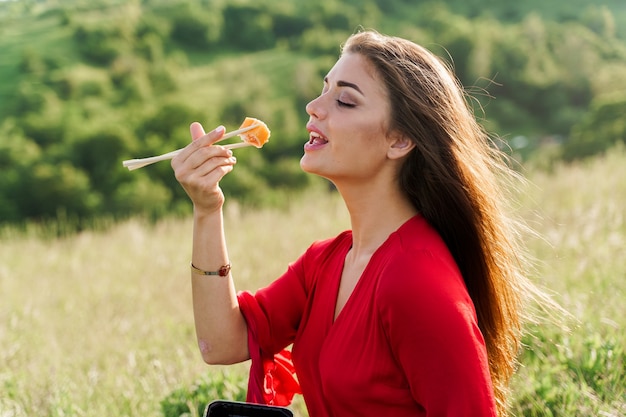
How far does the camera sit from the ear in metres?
2.34

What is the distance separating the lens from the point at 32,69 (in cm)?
4216

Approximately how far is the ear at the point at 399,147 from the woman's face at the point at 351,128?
0.06 ft

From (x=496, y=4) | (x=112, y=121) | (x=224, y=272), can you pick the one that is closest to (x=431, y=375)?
(x=224, y=272)

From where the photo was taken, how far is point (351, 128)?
7.61 ft

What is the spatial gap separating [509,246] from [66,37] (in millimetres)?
45215

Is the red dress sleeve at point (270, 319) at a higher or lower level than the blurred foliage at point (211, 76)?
higher

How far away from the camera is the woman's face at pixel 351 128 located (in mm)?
2320

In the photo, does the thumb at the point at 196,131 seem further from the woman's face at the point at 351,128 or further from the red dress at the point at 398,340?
the red dress at the point at 398,340

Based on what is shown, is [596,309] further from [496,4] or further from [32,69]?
[496,4]

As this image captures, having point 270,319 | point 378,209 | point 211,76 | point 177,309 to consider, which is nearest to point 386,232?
point 378,209

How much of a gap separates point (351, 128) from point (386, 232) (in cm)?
34

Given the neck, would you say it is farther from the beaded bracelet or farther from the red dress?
the beaded bracelet

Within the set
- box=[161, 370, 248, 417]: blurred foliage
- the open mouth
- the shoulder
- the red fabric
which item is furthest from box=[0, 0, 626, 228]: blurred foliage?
the shoulder

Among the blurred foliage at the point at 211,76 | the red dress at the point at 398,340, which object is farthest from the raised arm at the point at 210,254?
the blurred foliage at the point at 211,76
